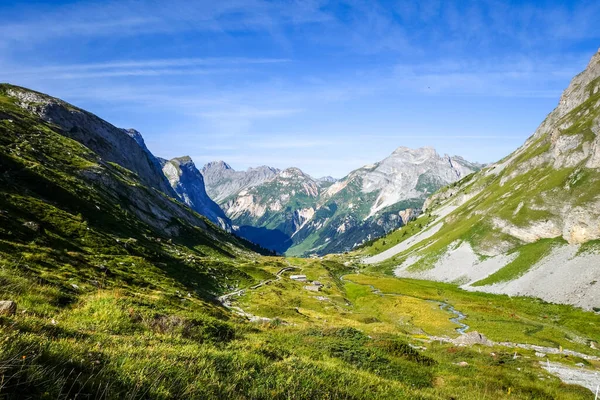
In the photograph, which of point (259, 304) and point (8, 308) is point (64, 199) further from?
point (8, 308)

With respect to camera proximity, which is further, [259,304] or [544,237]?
[544,237]

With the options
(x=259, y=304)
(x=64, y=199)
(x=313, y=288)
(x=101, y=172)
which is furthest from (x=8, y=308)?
(x=101, y=172)

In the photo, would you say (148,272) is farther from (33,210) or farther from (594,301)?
(594,301)

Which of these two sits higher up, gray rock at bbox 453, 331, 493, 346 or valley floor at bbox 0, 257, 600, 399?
valley floor at bbox 0, 257, 600, 399

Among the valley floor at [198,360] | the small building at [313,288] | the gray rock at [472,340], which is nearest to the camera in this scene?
the valley floor at [198,360]

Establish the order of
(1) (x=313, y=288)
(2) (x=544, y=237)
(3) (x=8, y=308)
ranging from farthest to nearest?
1. (2) (x=544, y=237)
2. (1) (x=313, y=288)
3. (3) (x=8, y=308)

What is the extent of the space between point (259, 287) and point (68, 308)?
72124 millimetres

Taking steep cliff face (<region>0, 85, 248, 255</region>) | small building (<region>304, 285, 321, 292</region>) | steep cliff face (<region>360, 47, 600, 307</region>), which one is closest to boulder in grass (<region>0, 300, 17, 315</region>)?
steep cliff face (<region>0, 85, 248, 255</region>)

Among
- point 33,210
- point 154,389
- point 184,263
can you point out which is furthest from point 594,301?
point 33,210

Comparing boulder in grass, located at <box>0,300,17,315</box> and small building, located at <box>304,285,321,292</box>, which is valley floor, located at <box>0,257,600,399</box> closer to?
boulder in grass, located at <box>0,300,17,315</box>

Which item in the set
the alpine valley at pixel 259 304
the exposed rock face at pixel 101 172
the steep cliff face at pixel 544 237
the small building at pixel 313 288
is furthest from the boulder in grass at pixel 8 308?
the steep cliff face at pixel 544 237

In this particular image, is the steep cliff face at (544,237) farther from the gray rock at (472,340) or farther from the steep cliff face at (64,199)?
the steep cliff face at (64,199)

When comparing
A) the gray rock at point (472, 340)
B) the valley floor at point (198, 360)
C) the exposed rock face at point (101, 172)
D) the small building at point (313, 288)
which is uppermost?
the exposed rock face at point (101, 172)

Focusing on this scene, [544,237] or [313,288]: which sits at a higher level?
[544,237]
